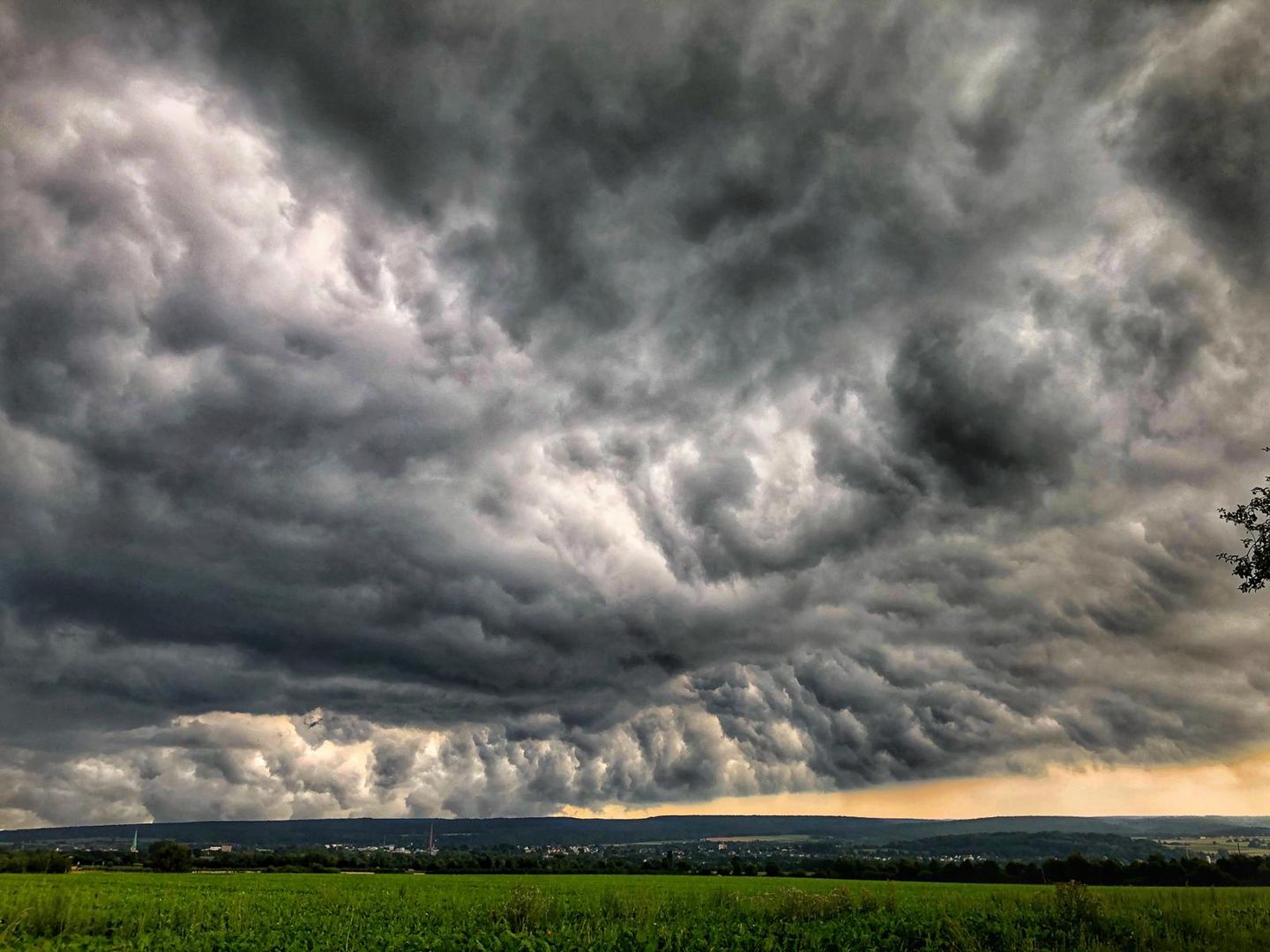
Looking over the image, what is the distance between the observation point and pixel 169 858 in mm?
126562

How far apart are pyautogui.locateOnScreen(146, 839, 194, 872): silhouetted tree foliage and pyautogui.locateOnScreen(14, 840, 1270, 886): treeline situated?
0.15m

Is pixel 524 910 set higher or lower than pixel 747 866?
higher

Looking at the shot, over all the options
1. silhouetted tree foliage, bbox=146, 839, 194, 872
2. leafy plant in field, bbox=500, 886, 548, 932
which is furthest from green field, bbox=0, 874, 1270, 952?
silhouetted tree foliage, bbox=146, 839, 194, 872

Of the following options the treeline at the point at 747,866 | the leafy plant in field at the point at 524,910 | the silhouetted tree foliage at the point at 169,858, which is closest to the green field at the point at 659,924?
the leafy plant in field at the point at 524,910

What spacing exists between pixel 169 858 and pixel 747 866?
10512 cm

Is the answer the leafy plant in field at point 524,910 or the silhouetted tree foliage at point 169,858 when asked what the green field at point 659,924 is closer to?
the leafy plant in field at point 524,910

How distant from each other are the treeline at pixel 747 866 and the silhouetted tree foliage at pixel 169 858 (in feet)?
0.48

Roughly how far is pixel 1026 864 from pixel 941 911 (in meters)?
130

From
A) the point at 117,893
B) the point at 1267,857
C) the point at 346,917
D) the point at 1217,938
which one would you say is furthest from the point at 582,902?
the point at 1267,857

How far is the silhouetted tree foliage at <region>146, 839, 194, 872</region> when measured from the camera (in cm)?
12600

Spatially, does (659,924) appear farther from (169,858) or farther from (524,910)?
(169,858)

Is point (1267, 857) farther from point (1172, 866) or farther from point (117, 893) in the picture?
point (117, 893)

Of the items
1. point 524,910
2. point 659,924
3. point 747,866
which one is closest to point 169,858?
point 747,866

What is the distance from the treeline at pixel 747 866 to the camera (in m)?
112
